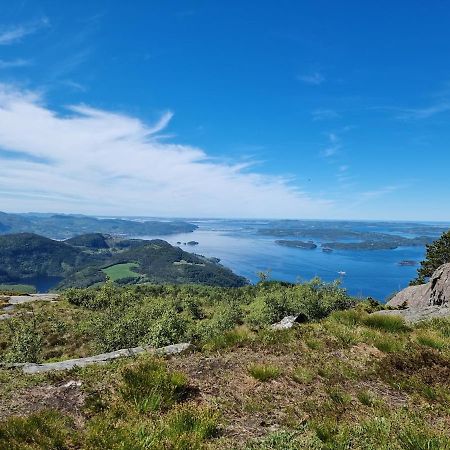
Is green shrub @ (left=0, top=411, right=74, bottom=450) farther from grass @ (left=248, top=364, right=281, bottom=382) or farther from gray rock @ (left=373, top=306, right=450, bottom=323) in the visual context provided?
gray rock @ (left=373, top=306, right=450, bottom=323)

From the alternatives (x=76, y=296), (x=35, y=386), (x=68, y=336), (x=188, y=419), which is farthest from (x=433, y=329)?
(x=76, y=296)

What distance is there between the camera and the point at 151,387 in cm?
846

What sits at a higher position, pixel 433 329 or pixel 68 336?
pixel 433 329

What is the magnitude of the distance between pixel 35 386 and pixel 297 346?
8398mm

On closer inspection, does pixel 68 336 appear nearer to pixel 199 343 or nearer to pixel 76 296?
pixel 76 296

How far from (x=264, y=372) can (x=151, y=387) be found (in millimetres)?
3277

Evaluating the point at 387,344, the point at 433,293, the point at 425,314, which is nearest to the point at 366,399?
the point at 387,344

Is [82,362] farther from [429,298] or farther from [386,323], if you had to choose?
[429,298]

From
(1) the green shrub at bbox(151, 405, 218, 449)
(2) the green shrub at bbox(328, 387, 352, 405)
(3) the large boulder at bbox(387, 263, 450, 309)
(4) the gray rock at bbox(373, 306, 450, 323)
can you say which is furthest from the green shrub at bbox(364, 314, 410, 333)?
(3) the large boulder at bbox(387, 263, 450, 309)

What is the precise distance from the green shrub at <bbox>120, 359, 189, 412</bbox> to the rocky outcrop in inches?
627

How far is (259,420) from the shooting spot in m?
7.89

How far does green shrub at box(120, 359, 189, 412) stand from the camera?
8.06m

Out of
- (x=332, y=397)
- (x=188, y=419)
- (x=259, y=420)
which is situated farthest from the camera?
(x=332, y=397)

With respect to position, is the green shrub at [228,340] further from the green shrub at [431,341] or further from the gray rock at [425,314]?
the gray rock at [425,314]
